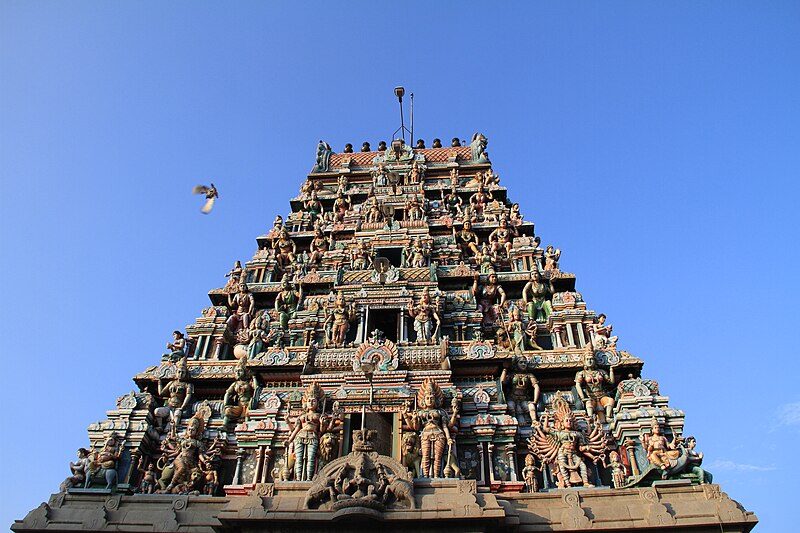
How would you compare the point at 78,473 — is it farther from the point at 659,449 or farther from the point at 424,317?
the point at 659,449

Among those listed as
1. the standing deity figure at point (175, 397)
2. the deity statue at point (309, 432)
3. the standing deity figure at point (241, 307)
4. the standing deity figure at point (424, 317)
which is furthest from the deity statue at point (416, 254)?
the standing deity figure at point (175, 397)

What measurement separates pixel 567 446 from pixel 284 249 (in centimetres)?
1334

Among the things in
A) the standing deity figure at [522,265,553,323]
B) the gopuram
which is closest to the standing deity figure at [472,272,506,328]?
the gopuram

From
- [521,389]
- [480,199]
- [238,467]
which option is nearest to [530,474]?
[521,389]

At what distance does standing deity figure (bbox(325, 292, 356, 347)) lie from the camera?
737 inches

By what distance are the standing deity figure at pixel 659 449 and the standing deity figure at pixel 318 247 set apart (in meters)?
12.5

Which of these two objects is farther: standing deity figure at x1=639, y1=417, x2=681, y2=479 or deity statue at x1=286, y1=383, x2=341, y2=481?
deity statue at x1=286, y1=383, x2=341, y2=481

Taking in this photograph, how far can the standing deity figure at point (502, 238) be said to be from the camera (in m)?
23.4

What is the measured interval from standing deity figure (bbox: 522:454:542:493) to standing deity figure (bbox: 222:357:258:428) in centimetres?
704

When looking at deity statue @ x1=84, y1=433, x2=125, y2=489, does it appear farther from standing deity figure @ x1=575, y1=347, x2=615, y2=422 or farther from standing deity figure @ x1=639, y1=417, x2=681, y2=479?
standing deity figure @ x1=639, y1=417, x2=681, y2=479

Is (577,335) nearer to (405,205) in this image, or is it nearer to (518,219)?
(518,219)

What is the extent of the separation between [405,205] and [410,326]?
7813 millimetres

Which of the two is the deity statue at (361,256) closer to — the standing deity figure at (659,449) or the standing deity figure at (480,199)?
the standing deity figure at (480,199)

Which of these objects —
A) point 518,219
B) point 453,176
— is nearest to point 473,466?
point 518,219
